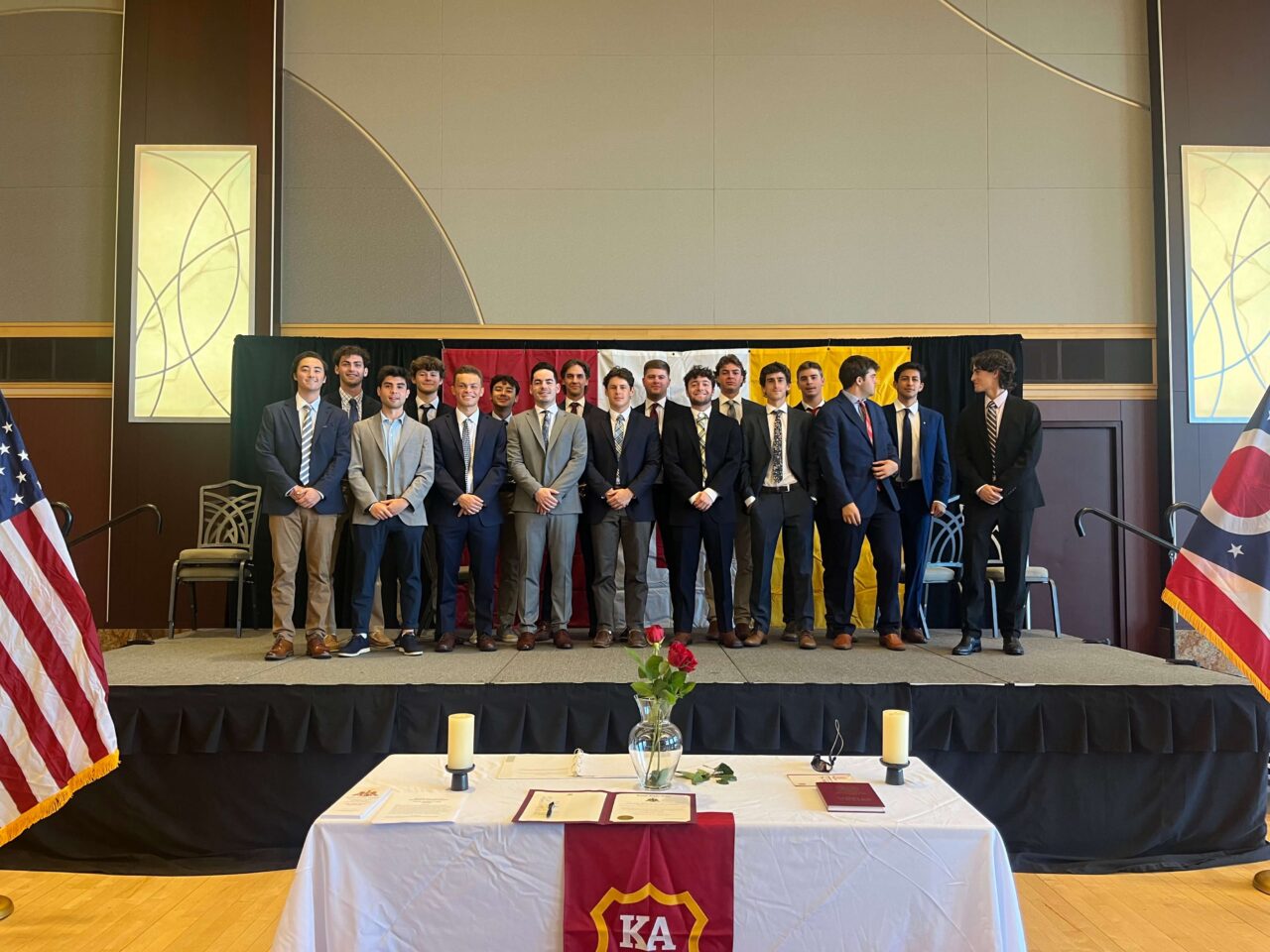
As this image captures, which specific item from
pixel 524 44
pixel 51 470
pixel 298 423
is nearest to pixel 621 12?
pixel 524 44

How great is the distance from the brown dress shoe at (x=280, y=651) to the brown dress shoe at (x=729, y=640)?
212 cm

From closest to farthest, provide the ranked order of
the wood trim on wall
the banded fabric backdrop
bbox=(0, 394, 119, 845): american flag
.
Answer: bbox=(0, 394, 119, 845): american flag, the banded fabric backdrop, the wood trim on wall

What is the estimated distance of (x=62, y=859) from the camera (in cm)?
358

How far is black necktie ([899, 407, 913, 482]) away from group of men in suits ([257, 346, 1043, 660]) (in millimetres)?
10

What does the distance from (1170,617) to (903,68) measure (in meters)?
4.18

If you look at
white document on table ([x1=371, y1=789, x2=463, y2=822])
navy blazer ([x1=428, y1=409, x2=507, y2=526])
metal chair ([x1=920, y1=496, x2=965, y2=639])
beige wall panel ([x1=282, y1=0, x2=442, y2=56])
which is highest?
beige wall panel ([x1=282, y1=0, x2=442, y2=56])

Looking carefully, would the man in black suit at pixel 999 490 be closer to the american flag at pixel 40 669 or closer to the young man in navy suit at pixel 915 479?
the young man in navy suit at pixel 915 479

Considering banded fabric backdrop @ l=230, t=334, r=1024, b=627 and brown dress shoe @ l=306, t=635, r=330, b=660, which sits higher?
banded fabric backdrop @ l=230, t=334, r=1024, b=627

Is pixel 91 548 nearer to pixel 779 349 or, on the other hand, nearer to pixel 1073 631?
pixel 779 349

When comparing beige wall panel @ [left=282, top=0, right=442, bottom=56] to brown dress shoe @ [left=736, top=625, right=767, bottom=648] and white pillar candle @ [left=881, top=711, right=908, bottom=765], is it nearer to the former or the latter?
brown dress shoe @ [left=736, top=625, right=767, bottom=648]

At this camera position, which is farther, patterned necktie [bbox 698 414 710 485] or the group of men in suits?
patterned necktie [bbox 698 414 710 485]

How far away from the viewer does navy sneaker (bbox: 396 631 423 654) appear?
14.8 ft

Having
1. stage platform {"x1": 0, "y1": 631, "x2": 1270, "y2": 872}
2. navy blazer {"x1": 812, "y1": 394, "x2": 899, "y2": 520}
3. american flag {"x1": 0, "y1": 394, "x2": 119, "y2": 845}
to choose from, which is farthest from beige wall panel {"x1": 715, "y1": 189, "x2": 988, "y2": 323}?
american flag {"x1": 0, "y1": 394, "x2": 119, "y2": 845}

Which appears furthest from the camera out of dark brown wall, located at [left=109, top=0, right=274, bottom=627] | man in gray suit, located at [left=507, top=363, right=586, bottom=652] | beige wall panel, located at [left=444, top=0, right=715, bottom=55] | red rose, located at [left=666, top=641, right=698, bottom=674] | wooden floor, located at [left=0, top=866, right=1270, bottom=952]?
beige wall panel, located at [left=444, top=0, right=715, bottom=55]
